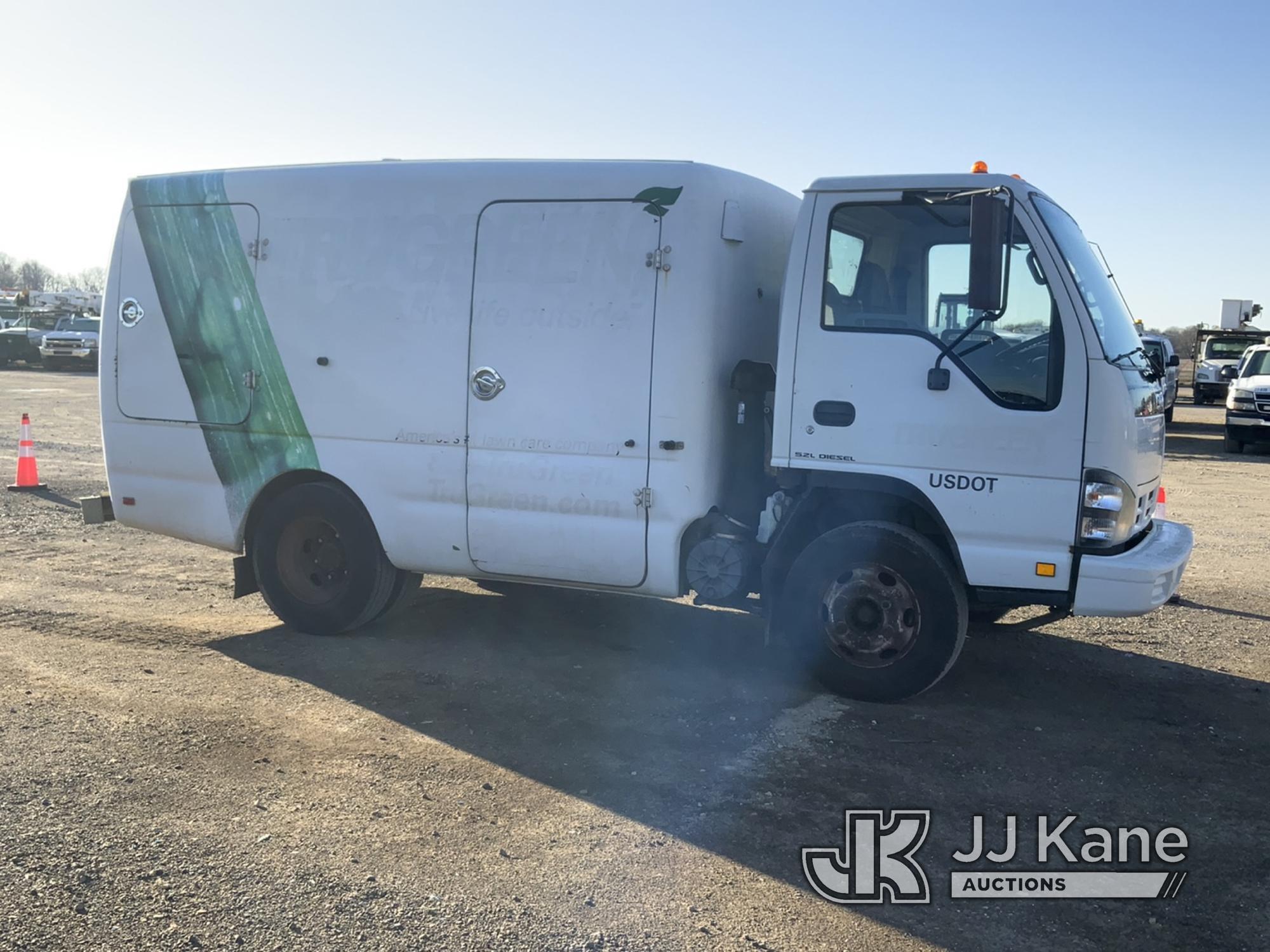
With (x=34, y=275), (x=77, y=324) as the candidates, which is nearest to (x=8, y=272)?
(x=34, y=275)

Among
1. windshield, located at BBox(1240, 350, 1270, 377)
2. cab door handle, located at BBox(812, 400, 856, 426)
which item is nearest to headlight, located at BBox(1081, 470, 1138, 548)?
cab door handle, located at BBox(812, 400, 856, 426)

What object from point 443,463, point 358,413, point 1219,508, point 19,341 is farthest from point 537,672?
point 19,341

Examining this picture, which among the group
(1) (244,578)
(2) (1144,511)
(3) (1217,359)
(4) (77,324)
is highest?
(3) (1217,359)

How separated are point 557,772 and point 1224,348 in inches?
1270

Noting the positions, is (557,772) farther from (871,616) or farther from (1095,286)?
(1095,286)

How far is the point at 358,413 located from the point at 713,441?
7.17 feet

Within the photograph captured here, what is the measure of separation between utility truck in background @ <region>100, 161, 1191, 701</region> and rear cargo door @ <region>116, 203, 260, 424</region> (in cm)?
2

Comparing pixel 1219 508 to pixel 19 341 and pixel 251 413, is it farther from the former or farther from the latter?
pixel 19 341

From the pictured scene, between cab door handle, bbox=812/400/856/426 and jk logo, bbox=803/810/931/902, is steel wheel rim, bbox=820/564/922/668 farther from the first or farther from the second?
jk logo, bbox=803/810/931/902

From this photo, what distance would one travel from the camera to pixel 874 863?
423 cm

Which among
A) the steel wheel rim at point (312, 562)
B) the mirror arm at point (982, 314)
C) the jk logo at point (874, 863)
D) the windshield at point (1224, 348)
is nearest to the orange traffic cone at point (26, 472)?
the steel wheel rim at point (312, 562)

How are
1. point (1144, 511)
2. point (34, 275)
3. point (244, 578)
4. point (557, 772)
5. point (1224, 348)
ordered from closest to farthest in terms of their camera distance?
point (557, 772) → point (1144, 511) → point (244, 578) → point (1224, 348) → point (34, 275)

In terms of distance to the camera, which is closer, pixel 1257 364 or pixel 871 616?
pixel 871 616

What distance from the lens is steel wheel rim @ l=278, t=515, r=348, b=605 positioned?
23.2ft
